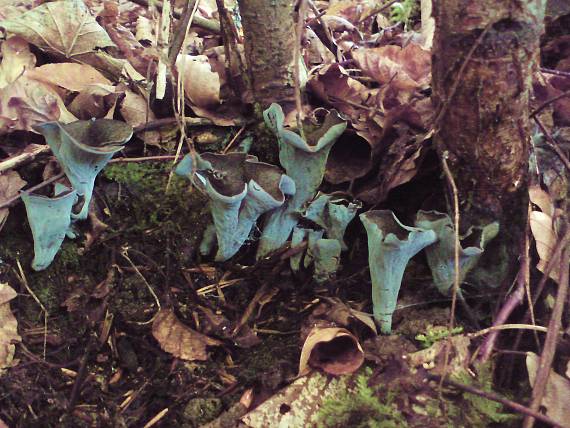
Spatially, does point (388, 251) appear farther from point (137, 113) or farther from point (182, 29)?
point (137, 113)

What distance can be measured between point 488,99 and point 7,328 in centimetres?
Answer: 163

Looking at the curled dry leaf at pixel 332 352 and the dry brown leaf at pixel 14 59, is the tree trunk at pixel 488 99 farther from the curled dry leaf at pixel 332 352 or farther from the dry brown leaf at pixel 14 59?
the dry brown leaf at pixel 14 59

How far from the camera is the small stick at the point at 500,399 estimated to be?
1.19 metres

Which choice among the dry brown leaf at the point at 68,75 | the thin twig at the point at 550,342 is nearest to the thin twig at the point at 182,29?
the dry brown leaf at the point at 68,75

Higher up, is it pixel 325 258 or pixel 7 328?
pixel 325 258

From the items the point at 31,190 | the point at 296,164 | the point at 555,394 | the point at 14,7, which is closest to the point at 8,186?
the point at 31,190

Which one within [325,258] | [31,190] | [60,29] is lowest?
[325,258]

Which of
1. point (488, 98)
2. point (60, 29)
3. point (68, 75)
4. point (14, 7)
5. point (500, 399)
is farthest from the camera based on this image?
point (14, 7)

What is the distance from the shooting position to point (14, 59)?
1966 millimetres

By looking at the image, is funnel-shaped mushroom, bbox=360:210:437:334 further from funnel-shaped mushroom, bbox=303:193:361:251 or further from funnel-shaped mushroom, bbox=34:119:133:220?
funnel-shaped mushroom, bbox=34:119:133:220

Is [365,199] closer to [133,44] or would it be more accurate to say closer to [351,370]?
[351,370]

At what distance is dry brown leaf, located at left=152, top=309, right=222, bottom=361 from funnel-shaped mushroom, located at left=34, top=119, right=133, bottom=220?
0.46m

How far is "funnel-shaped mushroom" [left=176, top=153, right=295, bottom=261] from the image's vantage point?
151 cm

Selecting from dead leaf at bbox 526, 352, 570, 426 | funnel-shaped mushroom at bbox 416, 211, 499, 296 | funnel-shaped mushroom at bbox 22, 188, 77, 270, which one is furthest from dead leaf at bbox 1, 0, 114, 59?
dead leaf at bbox 526, 352, 570, 426
